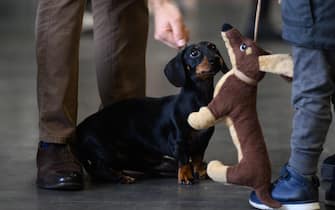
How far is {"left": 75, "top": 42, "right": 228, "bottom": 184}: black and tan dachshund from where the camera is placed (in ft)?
7.48

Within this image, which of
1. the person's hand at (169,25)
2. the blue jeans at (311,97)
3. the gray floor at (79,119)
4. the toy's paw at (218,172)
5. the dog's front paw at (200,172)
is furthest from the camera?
the dog's front paw at (200,172)

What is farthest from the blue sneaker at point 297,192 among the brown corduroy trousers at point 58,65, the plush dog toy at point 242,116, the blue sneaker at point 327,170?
the brown corduroy trousers at point 58,65

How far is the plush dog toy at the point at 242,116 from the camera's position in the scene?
6.52 feet

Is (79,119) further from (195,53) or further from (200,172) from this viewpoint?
(195,53)

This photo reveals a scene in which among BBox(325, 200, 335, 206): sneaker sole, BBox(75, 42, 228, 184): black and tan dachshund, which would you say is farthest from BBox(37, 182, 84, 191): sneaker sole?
BBox(325, 200, 335, 206): sneaker sole

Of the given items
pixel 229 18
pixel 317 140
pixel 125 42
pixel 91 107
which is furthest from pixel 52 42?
pixel 229 18

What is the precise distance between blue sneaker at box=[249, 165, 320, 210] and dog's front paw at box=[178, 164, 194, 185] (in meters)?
0.35

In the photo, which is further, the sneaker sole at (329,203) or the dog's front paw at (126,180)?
the dog's front paw at (126,180)

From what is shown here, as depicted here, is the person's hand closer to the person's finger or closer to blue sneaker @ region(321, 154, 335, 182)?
the person's finger

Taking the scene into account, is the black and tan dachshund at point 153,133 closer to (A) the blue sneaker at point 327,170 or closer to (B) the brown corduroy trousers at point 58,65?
(B) the brown corduroy trousers at point 58,65

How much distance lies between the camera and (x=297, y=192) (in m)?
1.98

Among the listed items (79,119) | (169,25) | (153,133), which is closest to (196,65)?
(169,25)

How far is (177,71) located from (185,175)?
294 mm

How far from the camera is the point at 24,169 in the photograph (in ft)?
8.17
